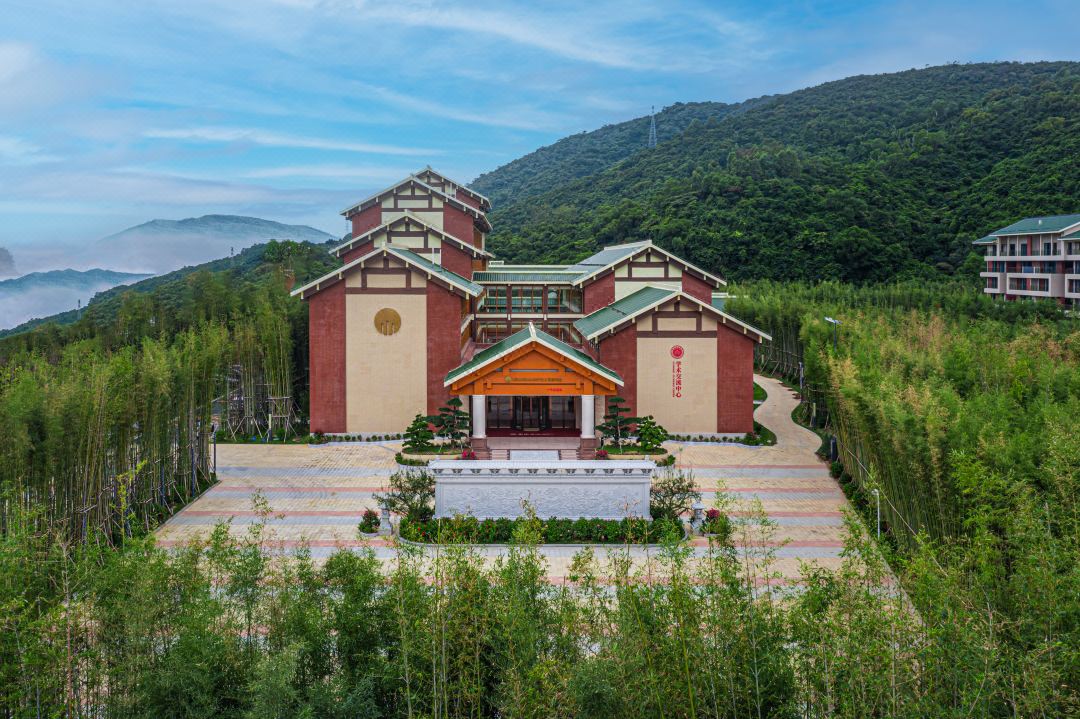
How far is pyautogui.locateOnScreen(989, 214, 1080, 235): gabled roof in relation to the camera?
35938 millimetres

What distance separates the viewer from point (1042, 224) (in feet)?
122

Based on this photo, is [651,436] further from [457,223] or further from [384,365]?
[457,223]

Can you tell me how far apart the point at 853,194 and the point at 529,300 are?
86.5ft

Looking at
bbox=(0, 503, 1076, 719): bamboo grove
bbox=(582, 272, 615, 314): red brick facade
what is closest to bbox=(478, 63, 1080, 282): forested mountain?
bbox=(582, 272, 615, 314): red brick facade

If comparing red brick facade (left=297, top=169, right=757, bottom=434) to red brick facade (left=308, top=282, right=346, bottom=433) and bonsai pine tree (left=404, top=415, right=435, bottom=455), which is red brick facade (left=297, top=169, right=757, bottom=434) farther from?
bonsai pine tree (left=404, top=415, right=435, bottom=455)

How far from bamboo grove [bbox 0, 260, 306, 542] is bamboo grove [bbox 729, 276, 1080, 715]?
342 inches

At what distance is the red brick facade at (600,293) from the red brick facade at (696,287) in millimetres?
2439

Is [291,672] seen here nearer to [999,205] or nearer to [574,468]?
[574,468]

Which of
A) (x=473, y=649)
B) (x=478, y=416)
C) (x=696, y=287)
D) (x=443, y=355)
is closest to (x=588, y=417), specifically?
(x=478, y=416)

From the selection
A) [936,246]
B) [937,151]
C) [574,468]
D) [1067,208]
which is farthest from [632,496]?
[937,151]

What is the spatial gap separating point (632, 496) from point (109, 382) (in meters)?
8.89

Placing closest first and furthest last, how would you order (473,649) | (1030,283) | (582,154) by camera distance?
1. (473,649)
2. (1030,283)
3. (582,154)

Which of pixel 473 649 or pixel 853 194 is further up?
pixel 853 194

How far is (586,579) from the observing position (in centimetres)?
673
